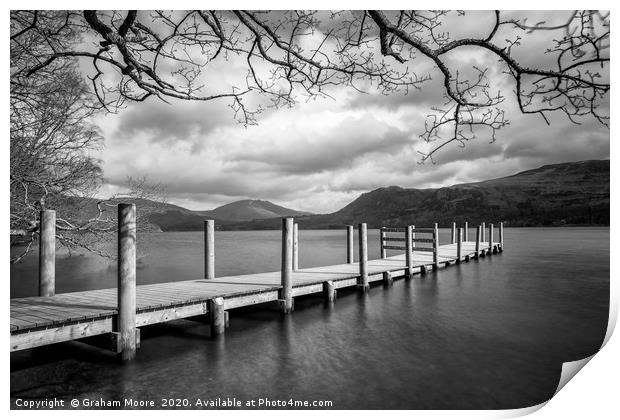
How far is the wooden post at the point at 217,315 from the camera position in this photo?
629 centimetres

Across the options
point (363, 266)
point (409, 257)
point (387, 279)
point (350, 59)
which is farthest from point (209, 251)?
point (409, 257)

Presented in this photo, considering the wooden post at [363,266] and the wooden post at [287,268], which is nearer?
the wooden post at [287,268]

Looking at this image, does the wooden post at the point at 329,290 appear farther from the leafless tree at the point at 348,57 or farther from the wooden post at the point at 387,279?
the leafless tree at the point at 348,57

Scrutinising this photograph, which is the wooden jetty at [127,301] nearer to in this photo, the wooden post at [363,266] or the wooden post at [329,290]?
the wooden post at [329,290]

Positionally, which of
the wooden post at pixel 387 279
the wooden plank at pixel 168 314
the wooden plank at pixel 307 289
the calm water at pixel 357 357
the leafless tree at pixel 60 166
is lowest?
the calm water at pixel 357 357

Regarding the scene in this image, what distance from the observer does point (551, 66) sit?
154 inches

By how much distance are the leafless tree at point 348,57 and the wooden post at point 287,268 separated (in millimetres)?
2785

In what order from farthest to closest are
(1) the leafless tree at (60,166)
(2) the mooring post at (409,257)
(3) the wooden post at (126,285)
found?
(2) the mooring post at (409,257) < (1) the leafless tree at (60,166) < (3) the wooden post at (126,285)

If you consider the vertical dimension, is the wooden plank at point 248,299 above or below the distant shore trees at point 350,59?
below

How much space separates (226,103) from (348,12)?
6.25 feet

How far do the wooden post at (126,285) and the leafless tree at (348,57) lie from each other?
155cm

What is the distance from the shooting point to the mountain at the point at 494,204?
1922 inches

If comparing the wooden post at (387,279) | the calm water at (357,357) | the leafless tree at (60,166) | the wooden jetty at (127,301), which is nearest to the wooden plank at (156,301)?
the wooden jetty at (127,301)

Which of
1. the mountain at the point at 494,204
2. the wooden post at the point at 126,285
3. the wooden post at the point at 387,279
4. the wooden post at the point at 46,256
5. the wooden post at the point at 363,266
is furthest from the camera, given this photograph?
the mountain at the point at 494,204
